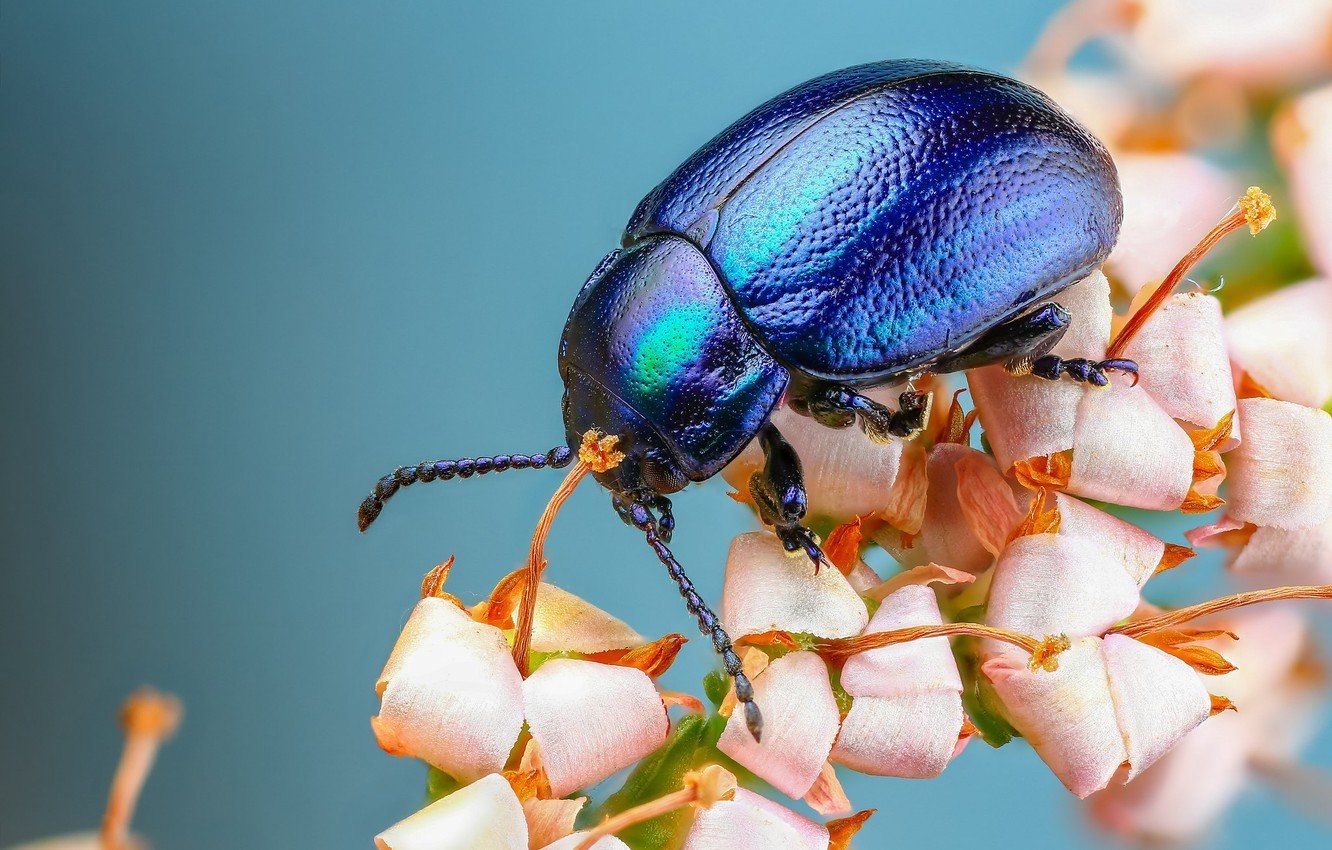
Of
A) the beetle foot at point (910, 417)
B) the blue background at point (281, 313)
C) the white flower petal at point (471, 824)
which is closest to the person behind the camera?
the white flower petal at point (471, 824)

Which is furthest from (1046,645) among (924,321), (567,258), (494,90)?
(494,90)

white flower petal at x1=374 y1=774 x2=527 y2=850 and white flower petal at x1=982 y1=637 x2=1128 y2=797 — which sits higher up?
white flower petal at x1=374 y1=774 x2=527 y2=850

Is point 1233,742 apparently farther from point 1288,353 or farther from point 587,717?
point 587,717

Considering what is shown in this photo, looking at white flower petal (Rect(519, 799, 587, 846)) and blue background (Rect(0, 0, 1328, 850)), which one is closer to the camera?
white flower petal (Rect(519, 799, 587, 846))

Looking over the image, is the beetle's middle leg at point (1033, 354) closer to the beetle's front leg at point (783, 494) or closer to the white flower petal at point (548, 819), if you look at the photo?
the beetle's front leg at point (783, 494)

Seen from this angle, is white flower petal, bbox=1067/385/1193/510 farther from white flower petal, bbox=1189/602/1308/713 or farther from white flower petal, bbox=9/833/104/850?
white flower petal, bbox=9/833/104/850

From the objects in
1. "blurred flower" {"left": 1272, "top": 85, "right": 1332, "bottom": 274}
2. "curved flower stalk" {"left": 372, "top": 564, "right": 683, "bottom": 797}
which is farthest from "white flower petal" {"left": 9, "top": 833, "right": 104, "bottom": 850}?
"blurred flower" {"left": 1272, "top": 85, "right": 1332, "bottom": 274}

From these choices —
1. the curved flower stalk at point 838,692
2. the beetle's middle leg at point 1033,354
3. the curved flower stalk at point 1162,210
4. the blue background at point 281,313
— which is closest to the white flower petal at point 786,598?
the curved flower stalk at point 838,692

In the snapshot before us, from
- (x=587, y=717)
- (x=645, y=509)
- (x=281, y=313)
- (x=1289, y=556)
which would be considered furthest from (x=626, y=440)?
(x=281, y=313)
